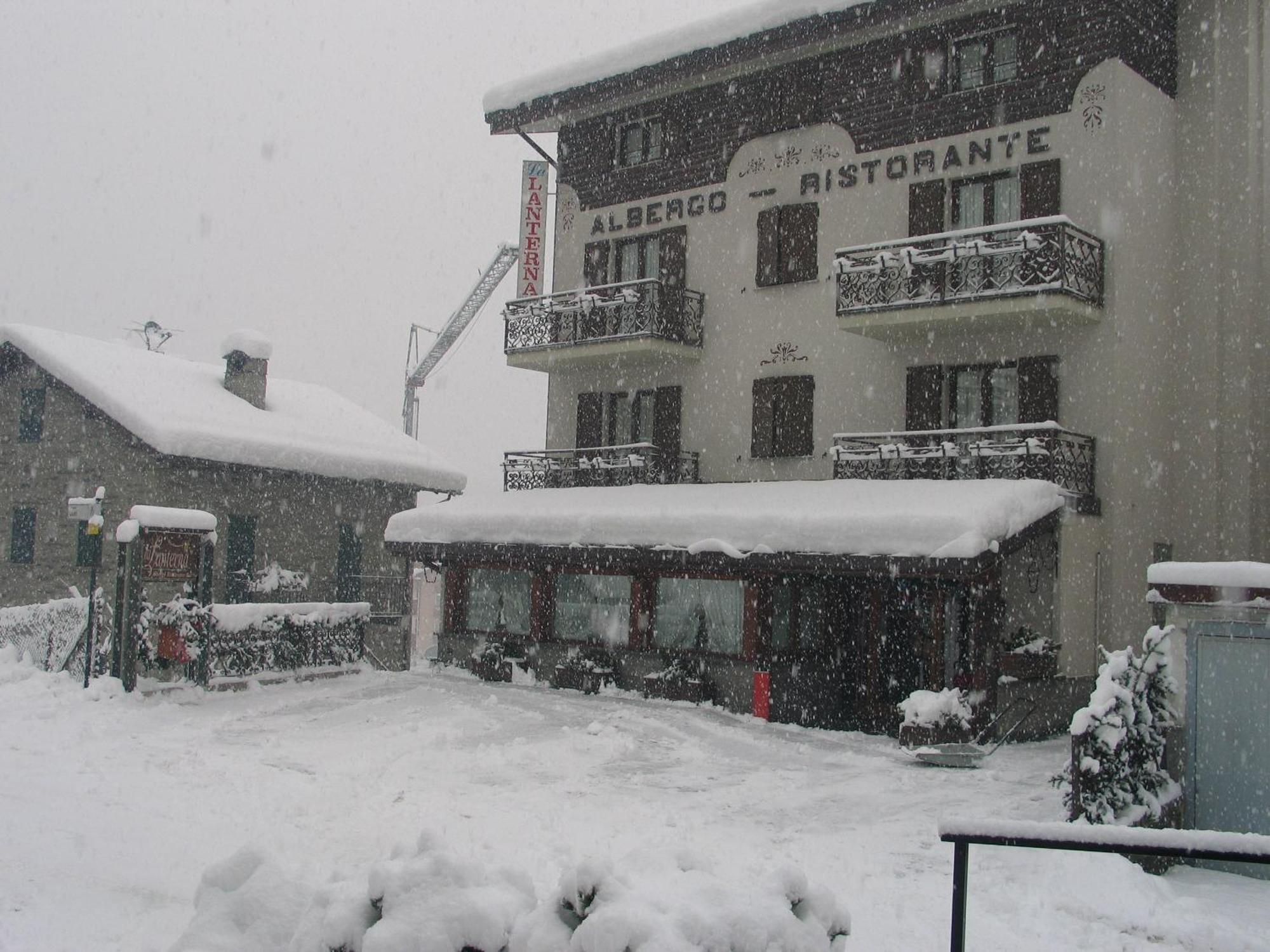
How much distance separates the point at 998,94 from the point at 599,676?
11.6m

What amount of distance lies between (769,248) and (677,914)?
1749 cm

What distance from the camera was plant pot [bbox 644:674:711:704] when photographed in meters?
17.9

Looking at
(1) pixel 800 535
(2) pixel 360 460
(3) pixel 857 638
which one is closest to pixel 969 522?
(1) pixel 800 535

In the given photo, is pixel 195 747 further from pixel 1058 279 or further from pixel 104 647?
pixel 1058 279

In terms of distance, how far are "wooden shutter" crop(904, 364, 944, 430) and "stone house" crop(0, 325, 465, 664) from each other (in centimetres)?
1123

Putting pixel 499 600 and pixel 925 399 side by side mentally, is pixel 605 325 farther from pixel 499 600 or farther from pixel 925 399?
pixel 925 399

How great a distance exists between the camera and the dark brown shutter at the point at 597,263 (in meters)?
23.0

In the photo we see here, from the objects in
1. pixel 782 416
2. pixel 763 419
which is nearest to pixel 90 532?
pixel 763 419

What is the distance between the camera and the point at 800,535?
16453 mm

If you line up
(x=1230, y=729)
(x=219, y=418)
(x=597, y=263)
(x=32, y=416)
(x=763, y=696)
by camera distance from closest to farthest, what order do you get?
(x=1230, y=729) < (x=763, y=696) < (x=597, y=263) < (x=219, y=418) < (x=32, y=416)

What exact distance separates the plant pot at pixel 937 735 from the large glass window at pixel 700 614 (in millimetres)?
4164

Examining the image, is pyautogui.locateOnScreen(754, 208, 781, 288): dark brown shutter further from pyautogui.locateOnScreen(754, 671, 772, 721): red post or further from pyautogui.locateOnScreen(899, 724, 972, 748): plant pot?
pyautogui.locateOnScreen(899, 724, 972, 748): plant pot

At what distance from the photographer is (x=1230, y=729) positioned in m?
8.81

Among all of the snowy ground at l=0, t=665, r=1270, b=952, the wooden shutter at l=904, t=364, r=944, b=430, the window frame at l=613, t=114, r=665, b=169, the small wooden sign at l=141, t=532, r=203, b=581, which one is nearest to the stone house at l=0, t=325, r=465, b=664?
the small wooden sign at l=141, t=532, r=203, b=581
